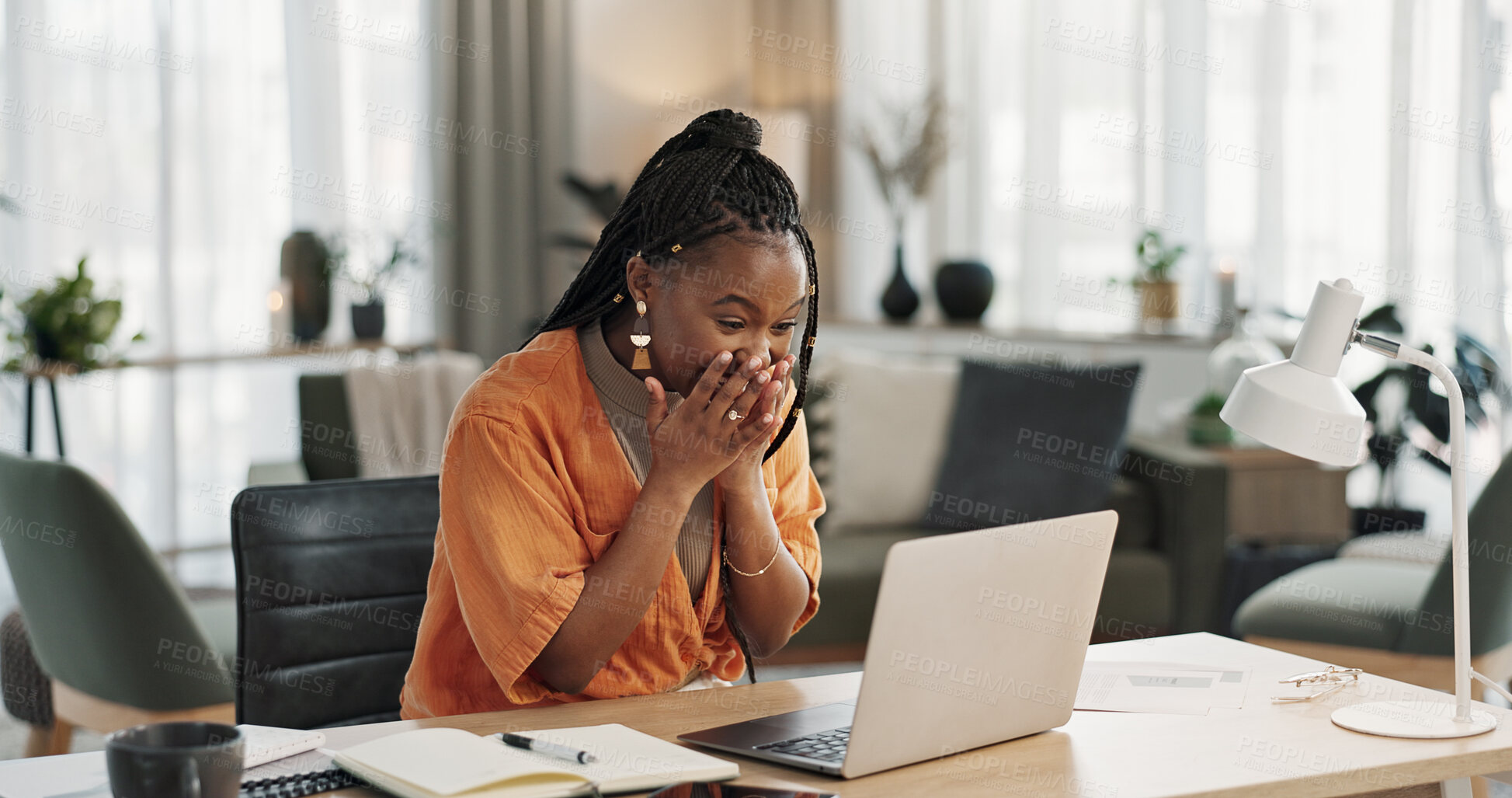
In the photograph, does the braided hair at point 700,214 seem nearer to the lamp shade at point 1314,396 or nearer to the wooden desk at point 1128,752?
the wooden desk at point 1128,752

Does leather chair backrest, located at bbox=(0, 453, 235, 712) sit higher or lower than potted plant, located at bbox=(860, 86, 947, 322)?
lower

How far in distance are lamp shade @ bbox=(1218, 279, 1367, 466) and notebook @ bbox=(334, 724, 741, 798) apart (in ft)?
1.64

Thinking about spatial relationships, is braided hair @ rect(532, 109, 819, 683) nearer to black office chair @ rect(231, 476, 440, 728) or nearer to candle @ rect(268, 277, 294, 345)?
black office chair @ rect(231, 476, 440, 728)

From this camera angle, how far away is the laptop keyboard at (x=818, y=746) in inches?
39.4

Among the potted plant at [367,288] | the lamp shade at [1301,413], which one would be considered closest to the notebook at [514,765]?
the lamp shade at [1301,413]

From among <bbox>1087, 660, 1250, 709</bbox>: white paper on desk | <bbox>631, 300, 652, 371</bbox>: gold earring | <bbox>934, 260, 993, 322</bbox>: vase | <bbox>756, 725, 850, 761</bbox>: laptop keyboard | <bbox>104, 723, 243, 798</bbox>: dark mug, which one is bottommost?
<bbox>1087, 660, 1250, 709</bbox>: white paper on desk

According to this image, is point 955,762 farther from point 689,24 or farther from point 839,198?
point 689,24

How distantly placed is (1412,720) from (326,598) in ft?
3.82

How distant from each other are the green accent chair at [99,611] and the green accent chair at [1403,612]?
187 cm

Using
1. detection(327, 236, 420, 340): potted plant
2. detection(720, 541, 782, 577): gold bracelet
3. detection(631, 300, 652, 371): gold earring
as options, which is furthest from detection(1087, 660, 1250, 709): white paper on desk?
detection(327, 236, 420, 340): potted plant

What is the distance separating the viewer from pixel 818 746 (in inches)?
40.4

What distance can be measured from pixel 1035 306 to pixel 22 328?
123 inches

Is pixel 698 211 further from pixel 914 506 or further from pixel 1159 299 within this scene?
pixel 1159 299

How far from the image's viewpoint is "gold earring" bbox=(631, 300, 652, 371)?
4.23ft
